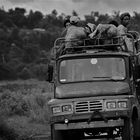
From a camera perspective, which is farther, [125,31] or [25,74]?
[25,74]

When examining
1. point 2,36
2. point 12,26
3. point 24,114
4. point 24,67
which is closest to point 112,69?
point 24,114

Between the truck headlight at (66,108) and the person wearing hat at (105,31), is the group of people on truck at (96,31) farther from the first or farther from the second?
the truck headlight at (66,108)

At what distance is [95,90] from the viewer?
14.5 metres

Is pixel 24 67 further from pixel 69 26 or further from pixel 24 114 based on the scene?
pixel 69 26

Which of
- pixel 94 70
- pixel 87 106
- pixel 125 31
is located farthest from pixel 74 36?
pixel 87 106

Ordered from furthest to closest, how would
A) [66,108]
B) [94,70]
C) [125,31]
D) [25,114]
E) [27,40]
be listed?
[27,40] → [25,114] → [125,31] → [94,70] → [66,108]

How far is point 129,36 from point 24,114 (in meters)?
12.2

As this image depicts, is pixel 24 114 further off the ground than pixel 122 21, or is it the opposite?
pixel 122 21

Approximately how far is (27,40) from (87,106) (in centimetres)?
9182

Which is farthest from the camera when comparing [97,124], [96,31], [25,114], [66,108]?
[25,114]

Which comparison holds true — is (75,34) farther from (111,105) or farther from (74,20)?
(111,105)

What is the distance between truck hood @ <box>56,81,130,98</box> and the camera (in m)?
14.5

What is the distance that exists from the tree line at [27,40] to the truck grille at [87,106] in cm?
3735

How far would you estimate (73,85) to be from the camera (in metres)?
14.9
